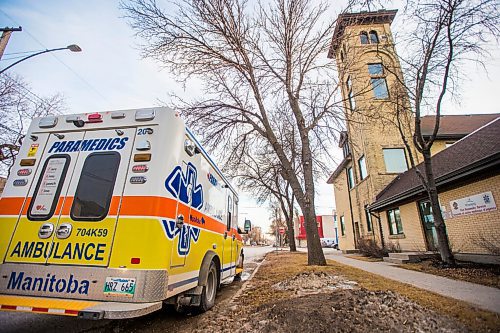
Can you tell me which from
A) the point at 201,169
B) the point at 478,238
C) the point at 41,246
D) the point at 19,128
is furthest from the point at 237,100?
the point at 19,128

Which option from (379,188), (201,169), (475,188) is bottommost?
(201,169)

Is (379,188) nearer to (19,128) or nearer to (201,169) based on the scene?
(201,169)

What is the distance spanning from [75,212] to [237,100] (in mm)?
8920

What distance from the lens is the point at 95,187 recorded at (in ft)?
11.0

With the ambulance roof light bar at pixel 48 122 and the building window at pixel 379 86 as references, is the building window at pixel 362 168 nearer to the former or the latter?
the building window at pixel 379 86

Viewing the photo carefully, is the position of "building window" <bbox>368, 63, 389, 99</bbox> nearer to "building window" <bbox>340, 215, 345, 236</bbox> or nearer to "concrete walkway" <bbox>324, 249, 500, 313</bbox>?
"building window" <bbox>340, 215, 345, 236</bbox>

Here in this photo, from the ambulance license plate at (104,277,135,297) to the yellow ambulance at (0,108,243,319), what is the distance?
11mm

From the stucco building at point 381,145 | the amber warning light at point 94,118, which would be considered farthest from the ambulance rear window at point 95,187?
the stucco building at point 381,145

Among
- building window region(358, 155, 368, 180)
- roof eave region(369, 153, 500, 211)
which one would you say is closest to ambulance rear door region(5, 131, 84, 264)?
roof eave region(369, 153, 500, 211)

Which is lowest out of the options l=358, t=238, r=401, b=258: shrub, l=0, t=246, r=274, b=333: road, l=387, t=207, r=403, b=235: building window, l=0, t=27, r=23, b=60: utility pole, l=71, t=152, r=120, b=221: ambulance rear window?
l=0, t=246, r=274, b=333: road

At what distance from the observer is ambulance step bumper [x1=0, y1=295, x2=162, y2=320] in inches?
102

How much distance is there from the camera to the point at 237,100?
36.8 ft

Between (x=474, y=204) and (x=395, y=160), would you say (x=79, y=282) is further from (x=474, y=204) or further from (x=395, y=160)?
(x=395, y=160)

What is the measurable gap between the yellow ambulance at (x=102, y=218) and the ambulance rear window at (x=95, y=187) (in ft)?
0.05
